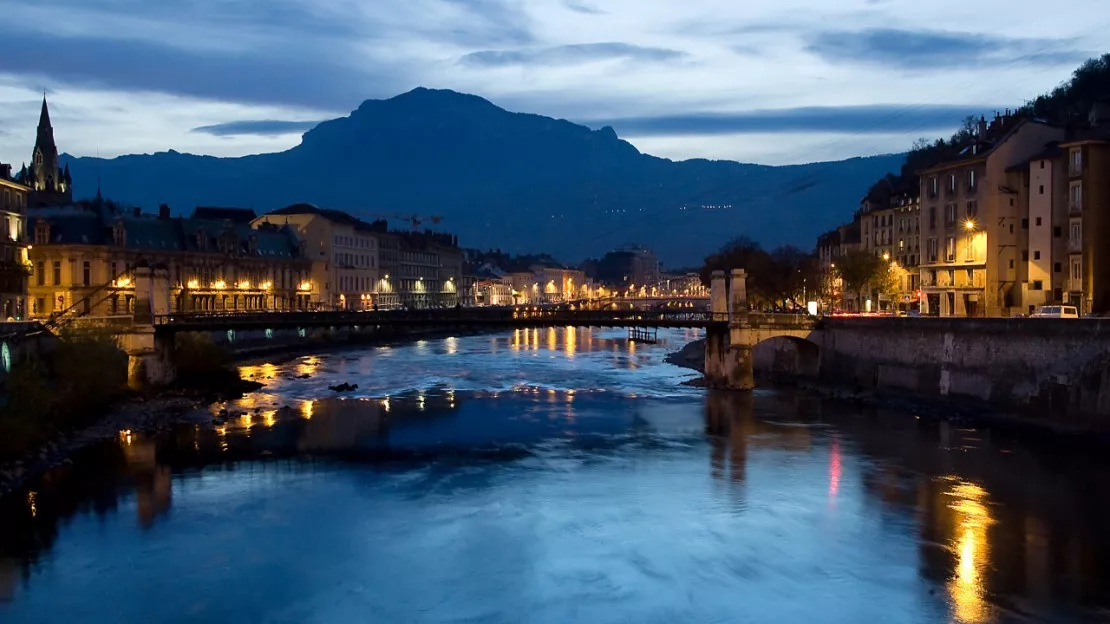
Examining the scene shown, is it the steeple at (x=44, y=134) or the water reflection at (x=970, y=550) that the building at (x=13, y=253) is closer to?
the water reflection at (x=970, y=550)

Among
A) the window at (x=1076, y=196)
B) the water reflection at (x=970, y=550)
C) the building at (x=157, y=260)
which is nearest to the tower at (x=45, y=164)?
the building at (x=157, y=260)

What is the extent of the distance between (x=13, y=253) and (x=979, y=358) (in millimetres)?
50190

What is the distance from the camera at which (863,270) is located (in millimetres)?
73688

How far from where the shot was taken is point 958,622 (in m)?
20.7

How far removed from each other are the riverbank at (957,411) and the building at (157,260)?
38223mm

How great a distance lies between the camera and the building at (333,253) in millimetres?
112700

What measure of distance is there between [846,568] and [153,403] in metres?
35.1

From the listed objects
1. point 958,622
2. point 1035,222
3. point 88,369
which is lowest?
point 958,622

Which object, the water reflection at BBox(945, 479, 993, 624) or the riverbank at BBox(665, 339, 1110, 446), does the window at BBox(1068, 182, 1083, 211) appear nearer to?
the riverbank at BBox(665, 339, 1110, 446)

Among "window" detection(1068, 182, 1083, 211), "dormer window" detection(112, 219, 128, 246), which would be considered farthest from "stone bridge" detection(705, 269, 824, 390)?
"dormer window" detection(112, 219, 128, 246)

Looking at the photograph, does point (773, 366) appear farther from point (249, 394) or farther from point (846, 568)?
point (846, 568)

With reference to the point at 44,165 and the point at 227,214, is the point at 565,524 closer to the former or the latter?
the point at 227,214

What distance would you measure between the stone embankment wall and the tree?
57.3 feet

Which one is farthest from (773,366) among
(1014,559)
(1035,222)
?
(1014,559)
